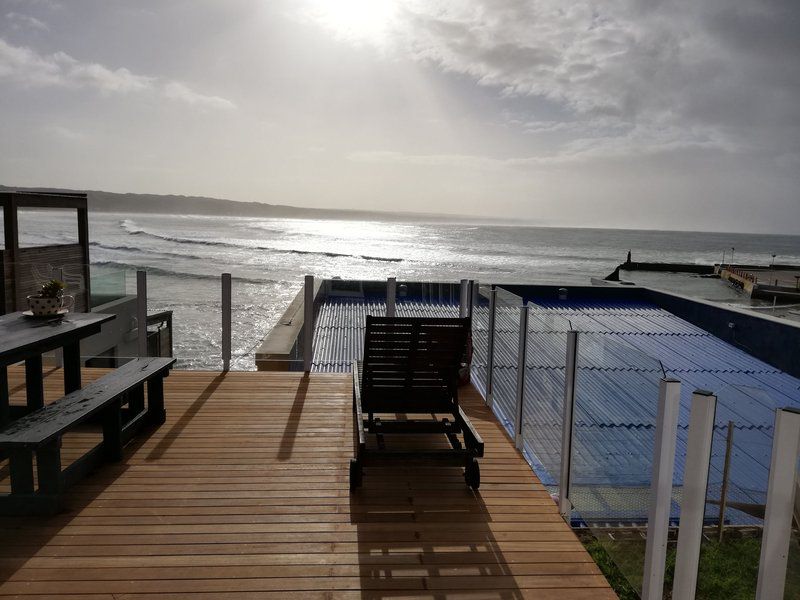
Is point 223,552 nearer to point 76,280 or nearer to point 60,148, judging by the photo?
point 76,280

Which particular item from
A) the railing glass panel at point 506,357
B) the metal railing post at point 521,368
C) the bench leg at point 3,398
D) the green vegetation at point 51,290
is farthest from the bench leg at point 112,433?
the railing glass panel at point 506,357

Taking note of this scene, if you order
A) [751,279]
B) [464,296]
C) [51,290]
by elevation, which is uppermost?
[51,290]

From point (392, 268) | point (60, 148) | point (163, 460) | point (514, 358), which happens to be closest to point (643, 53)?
point (514, 358)

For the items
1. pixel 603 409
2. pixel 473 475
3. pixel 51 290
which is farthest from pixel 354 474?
pixel 51 290

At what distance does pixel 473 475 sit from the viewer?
380 centimetres

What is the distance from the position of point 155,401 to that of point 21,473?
1506 mm

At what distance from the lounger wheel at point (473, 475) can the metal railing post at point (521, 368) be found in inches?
32.0

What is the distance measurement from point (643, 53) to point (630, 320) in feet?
27.5

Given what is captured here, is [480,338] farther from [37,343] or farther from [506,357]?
[37,343]

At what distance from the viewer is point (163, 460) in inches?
162

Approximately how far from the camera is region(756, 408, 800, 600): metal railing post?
183 cm

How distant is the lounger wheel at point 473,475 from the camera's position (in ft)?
12.4

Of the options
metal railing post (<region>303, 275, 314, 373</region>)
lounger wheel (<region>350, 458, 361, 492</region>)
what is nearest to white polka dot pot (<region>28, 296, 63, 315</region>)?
metal railing post (<region>303, 275, 314, 373</region>)

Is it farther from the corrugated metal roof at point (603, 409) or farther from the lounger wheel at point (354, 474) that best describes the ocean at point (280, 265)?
the lounger wheel at point (354, 474)
